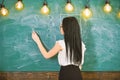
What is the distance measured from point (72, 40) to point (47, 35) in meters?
1.09

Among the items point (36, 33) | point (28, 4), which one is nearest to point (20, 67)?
point (36, 33)

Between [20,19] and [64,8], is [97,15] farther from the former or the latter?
[20,19]

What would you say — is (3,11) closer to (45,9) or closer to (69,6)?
(45,9)

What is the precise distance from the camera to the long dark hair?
132 inches

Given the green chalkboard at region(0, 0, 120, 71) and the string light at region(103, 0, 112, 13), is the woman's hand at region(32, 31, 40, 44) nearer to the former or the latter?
the green chalkboard at region(0, 0, 120, 71)

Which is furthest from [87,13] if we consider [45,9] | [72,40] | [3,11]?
[3,11]

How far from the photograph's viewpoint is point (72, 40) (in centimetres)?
336

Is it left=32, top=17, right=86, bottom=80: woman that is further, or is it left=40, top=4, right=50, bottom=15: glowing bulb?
left=40, top=4, right=50, bottom=15: glowing bulb

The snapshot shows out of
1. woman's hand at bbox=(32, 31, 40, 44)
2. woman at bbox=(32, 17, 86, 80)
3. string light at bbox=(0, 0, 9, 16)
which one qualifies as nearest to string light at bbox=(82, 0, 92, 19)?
woman's hand at bbox=(32, 31, 40, 44)

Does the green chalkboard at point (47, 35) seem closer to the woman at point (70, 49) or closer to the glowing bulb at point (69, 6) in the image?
the glowing bulb at point (69, 6)

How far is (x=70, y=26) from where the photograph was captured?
3.39m

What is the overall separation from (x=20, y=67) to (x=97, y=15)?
1498 millimetres

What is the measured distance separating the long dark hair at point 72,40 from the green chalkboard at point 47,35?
3.35 feet

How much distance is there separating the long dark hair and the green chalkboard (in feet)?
3.35
